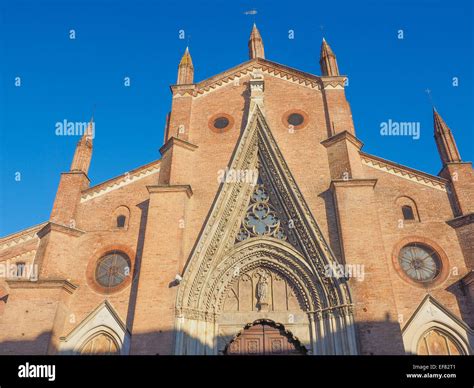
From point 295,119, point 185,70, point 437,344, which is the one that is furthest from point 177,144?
point 437,344

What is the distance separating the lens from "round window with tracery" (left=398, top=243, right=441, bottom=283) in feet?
46.1

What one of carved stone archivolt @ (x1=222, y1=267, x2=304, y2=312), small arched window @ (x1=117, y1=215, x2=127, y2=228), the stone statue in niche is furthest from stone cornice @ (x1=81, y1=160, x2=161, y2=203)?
the stone statue in niche

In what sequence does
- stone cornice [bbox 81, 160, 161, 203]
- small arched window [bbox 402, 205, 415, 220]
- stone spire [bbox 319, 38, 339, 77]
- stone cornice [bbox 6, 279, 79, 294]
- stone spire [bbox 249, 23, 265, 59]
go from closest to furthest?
1. stone cornice [bbox 6, 279, 79, 294]
2. small arched window [bbox 402, 205, 415, 220]
3. stone cornice [bbox 81, 160, 161, 203]
4. stone spire [bbox 319, 38, 339, 77]
5. stone spire [bbox 249, 23, 265, 59]

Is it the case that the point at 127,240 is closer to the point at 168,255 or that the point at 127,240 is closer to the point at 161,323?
the point at 168,255

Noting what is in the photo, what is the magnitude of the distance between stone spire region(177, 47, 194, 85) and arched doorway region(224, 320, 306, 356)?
12.5 meters

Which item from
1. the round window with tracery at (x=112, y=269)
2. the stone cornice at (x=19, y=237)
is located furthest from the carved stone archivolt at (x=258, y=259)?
the stone cornice at (x=19, y=237)

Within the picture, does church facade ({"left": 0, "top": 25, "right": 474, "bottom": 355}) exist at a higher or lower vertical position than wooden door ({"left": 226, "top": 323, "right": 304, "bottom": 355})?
higher

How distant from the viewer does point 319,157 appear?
658 inches

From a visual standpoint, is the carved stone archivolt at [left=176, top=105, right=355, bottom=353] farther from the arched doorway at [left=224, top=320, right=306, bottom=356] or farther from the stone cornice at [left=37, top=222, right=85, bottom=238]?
the stone cornice at [left=37, top=222, right=85, bottom=238]

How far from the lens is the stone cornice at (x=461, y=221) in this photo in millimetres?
14492

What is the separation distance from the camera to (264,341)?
44.6 feet

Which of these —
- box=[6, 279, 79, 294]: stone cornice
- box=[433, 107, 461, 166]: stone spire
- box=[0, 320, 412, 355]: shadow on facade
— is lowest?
box=[0, 320, 412, 355]: shadow on facade

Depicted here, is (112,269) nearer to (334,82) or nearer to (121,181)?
(121,181)
